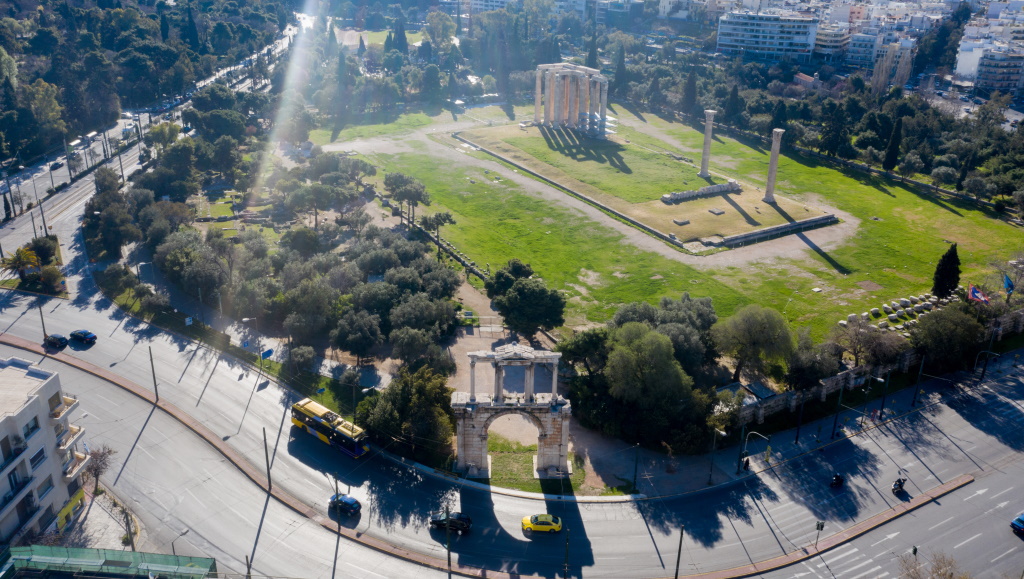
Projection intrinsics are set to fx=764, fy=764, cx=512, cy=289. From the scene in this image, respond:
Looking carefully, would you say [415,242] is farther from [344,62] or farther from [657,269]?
[344,62]

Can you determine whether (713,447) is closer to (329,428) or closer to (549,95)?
(329,428)

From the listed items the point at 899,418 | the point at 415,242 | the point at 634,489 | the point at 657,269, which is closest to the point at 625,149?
the point at 657,269

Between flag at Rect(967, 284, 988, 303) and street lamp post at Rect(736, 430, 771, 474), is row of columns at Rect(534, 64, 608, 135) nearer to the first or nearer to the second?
flag at Rect(967, 284, 988, 303)

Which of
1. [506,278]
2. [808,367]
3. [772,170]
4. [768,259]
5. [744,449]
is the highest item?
[772,170]

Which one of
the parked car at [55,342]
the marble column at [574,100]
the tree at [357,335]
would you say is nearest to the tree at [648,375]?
the tree at [357,335]

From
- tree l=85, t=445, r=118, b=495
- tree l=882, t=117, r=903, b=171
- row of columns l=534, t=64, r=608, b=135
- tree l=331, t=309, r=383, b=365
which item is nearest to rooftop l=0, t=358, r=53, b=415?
tree l=85, t=445, r=118, b=495

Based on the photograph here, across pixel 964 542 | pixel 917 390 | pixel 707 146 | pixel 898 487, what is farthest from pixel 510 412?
pixel 707 146
